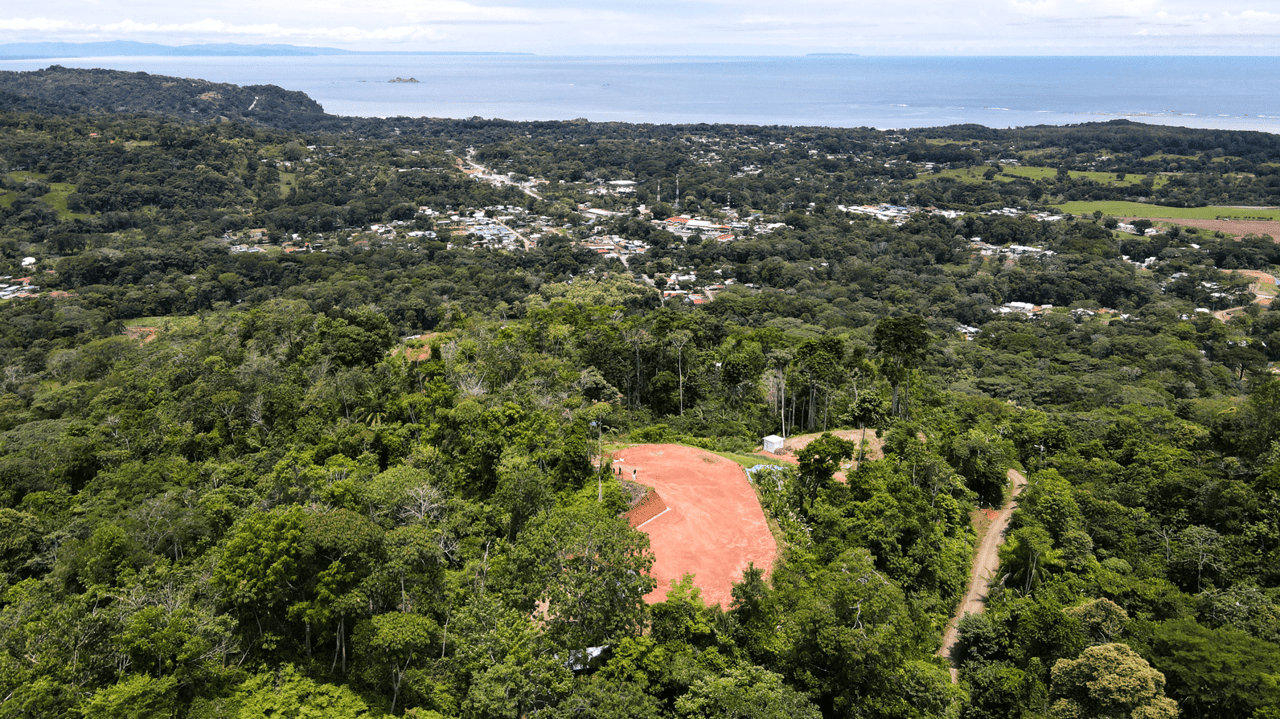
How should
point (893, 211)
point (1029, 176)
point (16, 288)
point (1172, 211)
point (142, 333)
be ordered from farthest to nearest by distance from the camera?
point (1029, 176), point (893, 211), point (1172, 211), point (16, 288), point (142, 333)

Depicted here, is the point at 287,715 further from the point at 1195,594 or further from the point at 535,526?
the point at 1195,594

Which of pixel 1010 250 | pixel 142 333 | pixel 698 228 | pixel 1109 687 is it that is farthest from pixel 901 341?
pixel 698 228

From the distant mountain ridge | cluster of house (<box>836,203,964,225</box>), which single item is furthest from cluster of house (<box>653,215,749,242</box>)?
the distant mountain ridge

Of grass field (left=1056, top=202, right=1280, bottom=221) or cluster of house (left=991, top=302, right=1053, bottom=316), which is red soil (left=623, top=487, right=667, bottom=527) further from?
grass field (left=1056, top=202, right=1280, bottom=221)

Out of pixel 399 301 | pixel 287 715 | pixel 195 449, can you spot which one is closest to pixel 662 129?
pixel 399 301

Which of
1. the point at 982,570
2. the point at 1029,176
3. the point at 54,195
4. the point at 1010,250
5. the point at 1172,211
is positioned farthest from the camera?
the point at 1029,176

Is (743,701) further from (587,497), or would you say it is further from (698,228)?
(698,228)

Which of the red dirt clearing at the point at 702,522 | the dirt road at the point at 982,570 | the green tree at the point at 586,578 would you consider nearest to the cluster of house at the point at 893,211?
the dirt road at the point at 982,570
